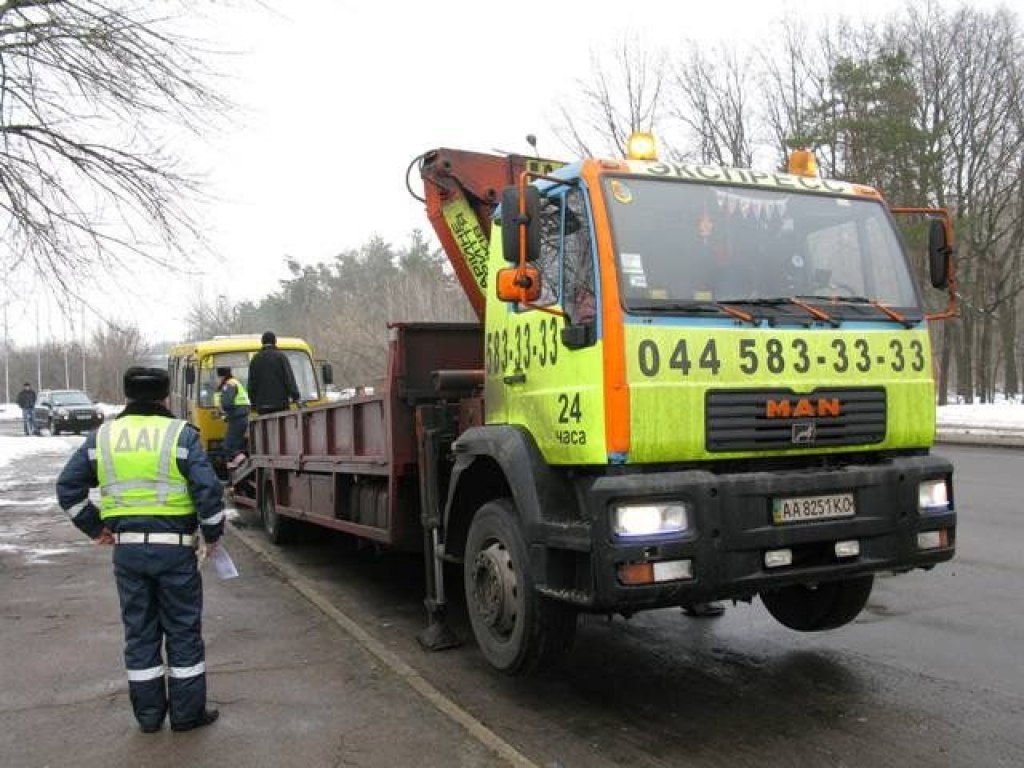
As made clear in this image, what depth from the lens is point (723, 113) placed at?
32.4 meters

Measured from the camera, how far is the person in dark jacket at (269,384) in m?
11.2

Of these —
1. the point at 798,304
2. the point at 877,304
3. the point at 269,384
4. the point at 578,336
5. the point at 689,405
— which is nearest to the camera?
the point at 689,405

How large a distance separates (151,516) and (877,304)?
378cm

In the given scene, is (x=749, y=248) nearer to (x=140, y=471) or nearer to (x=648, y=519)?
(x=648, y=519)

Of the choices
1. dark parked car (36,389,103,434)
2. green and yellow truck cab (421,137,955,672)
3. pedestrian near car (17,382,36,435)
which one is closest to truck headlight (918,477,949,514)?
green and yellow truck cab (421,137,955,672)

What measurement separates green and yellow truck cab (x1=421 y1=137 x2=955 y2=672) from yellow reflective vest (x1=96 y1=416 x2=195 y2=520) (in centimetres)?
148

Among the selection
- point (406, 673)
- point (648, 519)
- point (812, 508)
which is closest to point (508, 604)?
point (406, 673)

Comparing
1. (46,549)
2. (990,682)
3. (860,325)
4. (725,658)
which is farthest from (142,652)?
(46,549)

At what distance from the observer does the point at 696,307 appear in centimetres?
431

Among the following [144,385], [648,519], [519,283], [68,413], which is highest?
[519,283]

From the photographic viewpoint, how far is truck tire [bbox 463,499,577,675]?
4434 mm

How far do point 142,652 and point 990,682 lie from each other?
4206 millimetres

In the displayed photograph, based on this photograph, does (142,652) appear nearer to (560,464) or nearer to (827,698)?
(560,464)

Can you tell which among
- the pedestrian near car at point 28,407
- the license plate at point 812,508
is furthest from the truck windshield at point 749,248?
the pedestrian near car at point 28,407
